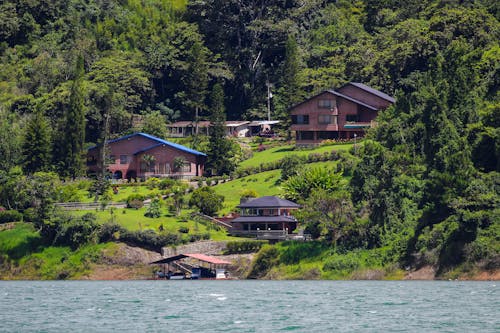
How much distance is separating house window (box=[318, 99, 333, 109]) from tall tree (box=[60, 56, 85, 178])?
29437mm

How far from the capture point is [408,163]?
116688 mm

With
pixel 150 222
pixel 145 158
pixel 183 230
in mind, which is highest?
pixel 145 158

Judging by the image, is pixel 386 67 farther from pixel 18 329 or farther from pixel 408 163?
pixel 18 329

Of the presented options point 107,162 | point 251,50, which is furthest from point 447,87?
point 251,50

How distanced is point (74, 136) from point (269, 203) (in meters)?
30.3

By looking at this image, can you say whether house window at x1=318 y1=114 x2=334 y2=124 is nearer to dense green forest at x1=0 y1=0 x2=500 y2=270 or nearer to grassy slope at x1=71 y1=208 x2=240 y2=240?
dense green forest at x1=0 y1=0 x2=500 y2=270

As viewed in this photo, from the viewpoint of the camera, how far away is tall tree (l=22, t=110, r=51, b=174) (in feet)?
451

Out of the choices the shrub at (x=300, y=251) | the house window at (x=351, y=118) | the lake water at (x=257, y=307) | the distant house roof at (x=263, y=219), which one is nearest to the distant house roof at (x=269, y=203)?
the distant house roof at (x=263, y=219)

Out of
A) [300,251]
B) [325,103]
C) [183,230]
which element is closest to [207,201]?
[183,230]

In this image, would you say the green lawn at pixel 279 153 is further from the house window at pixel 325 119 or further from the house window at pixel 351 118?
the house window at pixel 351 118

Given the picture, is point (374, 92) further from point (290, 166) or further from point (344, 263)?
point (344, 263)

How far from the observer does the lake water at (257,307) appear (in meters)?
63.6

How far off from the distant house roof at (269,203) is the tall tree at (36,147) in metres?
26.5

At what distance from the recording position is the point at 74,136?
142m
